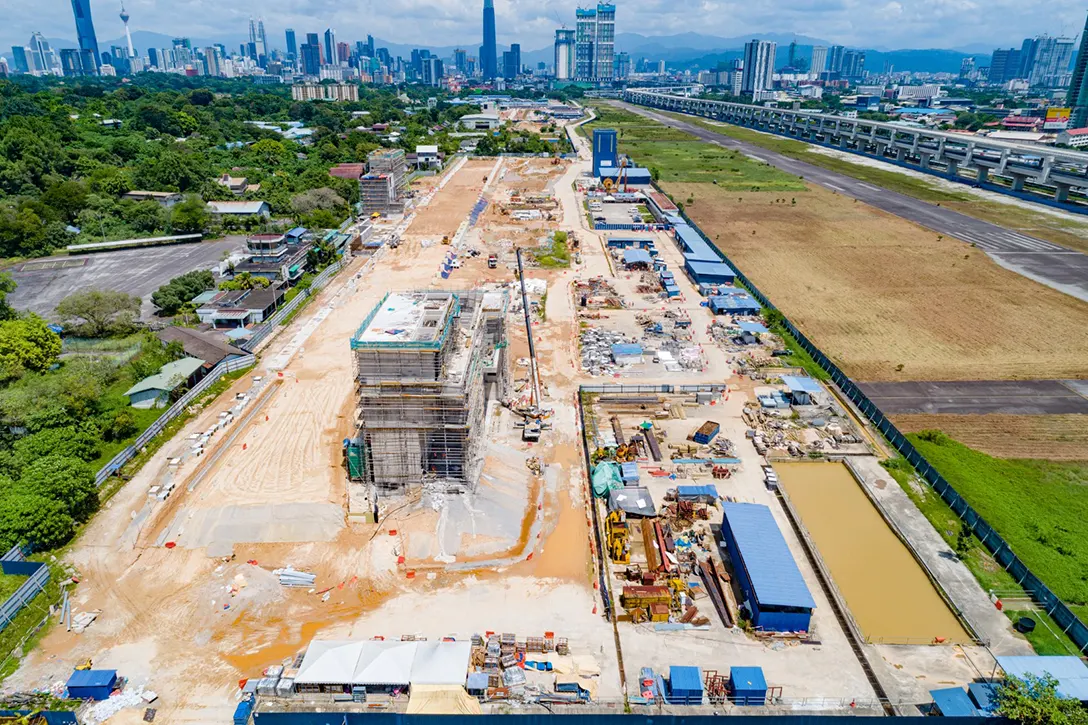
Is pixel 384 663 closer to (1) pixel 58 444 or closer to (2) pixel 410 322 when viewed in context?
(2) pixel 410 322

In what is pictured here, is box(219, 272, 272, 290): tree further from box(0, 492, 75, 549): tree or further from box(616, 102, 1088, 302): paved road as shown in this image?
box(616, 102, 1088, 302): paved road

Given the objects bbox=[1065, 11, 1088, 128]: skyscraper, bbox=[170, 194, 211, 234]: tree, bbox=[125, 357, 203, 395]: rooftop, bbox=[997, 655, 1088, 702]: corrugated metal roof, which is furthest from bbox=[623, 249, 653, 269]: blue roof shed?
bbox=[1065, 11, 1088, 128]: skyscraper

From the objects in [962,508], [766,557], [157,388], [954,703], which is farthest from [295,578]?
[962,508]

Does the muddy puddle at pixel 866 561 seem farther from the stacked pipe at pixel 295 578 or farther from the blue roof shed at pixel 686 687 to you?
the stacked pipe at pixel 295 578

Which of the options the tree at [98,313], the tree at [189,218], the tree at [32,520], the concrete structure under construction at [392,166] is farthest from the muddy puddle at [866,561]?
the concrete structure under construction at [392,166]

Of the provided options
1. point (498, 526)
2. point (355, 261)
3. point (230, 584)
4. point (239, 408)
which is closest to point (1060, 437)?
point (498, 526)
